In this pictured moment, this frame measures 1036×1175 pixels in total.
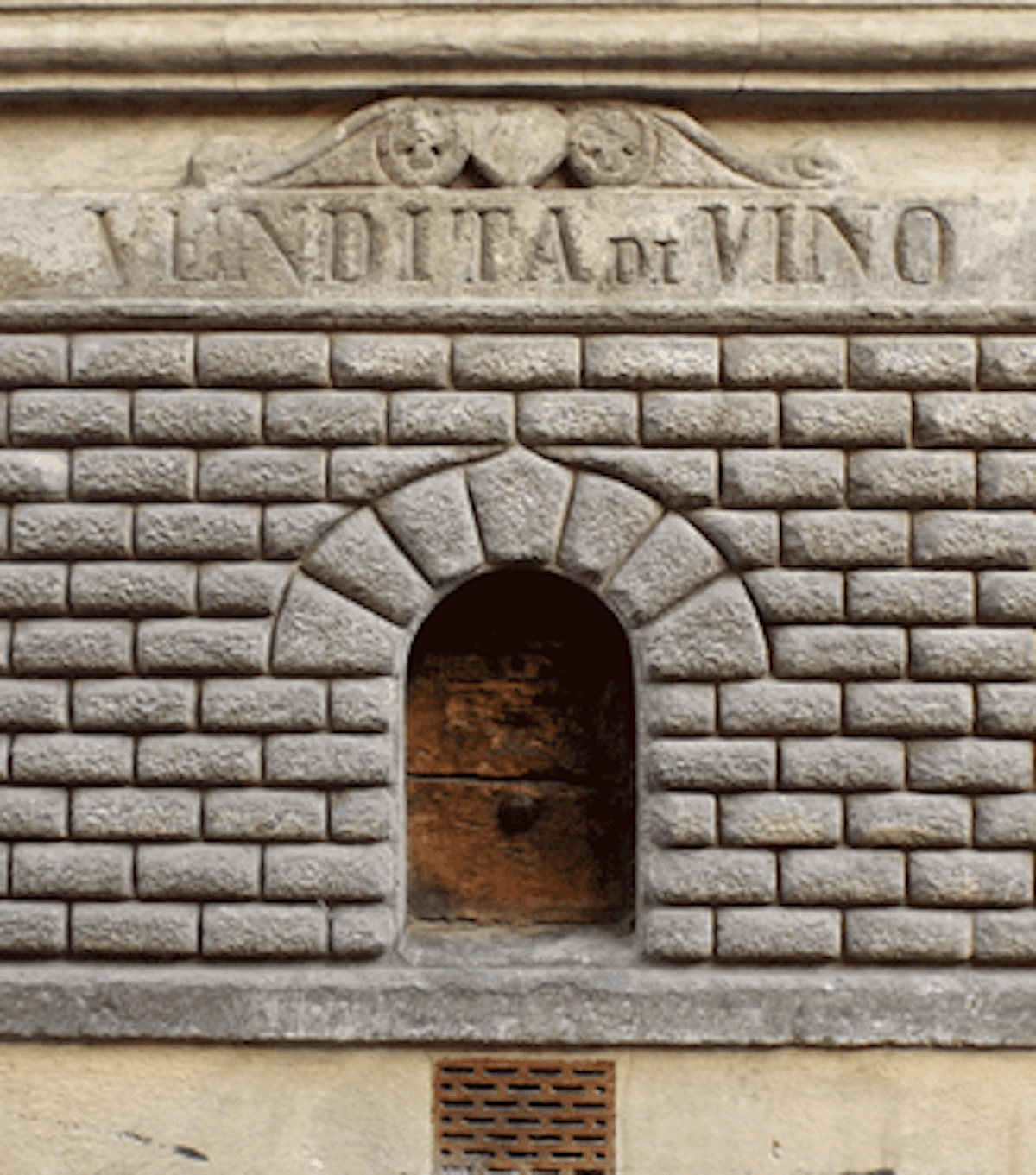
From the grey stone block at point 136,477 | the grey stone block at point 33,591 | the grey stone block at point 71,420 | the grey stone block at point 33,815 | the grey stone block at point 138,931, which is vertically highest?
the grey stone block at point 71,420

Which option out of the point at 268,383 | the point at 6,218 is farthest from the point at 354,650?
the point at 6,218

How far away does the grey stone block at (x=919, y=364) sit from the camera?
11.7 ft

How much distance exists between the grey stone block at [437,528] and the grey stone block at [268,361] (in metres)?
0.56

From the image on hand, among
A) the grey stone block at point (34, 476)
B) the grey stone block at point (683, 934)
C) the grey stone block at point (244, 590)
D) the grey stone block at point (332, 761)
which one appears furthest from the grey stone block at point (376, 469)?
the grey stone block at point (683, 934)

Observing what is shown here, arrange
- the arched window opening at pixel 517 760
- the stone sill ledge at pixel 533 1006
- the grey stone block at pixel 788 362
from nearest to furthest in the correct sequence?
the stone sill ledge at pixel 533 1006
the grey stone block at pixel 788 362
the arched window opening at pixel 517 760

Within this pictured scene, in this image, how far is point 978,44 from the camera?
354cm

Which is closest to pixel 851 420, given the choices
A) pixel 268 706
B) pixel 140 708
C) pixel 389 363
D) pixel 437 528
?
pixel 437 528

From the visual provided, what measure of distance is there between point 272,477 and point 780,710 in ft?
6.70

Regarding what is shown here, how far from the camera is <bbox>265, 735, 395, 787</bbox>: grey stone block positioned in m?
3.50

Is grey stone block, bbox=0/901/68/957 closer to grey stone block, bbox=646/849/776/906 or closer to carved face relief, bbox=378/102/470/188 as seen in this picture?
grey stone block, bbox=646/849/776/906

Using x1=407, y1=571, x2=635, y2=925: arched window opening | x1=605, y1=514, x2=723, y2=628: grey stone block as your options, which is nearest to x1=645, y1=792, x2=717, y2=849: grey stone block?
x1=407, y1=571, x2=635, y2=925: arched window opening

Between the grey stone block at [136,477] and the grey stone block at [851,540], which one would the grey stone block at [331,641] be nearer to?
the grey stone block at [136,477]

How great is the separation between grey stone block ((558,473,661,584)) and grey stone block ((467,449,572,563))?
0.20 feet

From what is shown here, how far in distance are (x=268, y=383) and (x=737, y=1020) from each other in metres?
2.88
